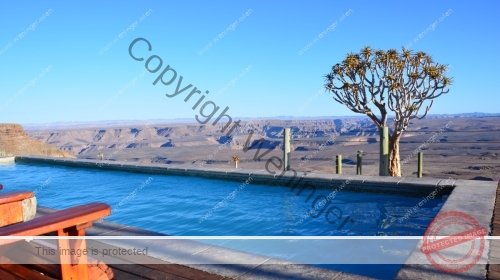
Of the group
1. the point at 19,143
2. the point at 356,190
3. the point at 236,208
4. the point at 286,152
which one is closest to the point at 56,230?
the point at 236,208

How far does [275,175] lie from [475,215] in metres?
3.81

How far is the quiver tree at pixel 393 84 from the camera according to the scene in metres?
8.86

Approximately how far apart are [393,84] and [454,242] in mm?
6258

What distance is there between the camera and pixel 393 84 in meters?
8.94

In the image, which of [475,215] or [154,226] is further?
[154,226]

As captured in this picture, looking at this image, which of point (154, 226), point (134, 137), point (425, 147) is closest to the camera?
point (154, 226)

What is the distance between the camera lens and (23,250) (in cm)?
200

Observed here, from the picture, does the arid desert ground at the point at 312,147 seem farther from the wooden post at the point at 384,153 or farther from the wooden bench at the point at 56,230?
the wooden bench at the point at 56,230

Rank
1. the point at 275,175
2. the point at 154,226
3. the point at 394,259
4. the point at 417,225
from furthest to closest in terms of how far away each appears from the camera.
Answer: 1. the point at 275,175
2. the point at 154,226
3. the point at 417,225
4. the point at 394,259

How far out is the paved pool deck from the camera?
2.63 meters

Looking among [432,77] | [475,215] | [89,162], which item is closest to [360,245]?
[475,215]

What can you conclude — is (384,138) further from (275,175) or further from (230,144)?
(230,144)

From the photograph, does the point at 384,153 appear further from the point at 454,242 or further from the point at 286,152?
the point at 454,242

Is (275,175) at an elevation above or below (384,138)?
below
